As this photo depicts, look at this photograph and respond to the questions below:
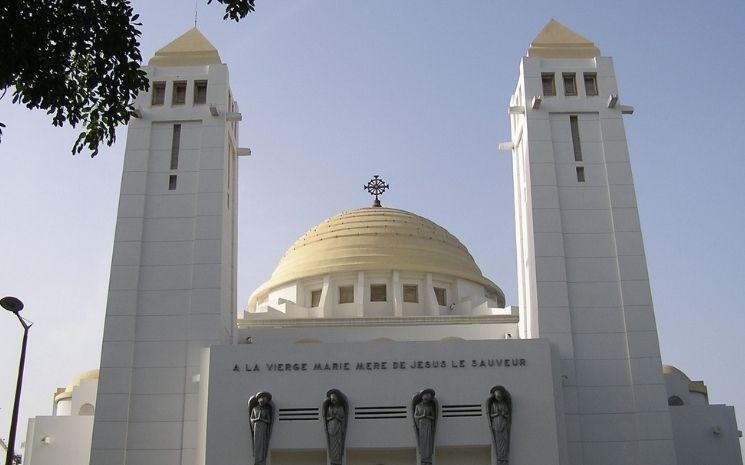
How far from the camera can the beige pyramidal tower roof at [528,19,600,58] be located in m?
33.9

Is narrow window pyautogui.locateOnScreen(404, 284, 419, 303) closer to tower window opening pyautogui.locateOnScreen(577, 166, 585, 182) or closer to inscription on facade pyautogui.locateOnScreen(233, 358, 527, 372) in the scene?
tower window opening pyautogui.locateOnScreen(577, 166, 585, 182)

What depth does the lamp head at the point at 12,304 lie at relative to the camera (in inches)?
659

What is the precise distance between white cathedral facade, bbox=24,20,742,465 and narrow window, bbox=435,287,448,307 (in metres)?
4.84

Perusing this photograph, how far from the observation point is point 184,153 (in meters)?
32.2

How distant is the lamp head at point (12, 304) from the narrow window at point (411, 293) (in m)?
24.8

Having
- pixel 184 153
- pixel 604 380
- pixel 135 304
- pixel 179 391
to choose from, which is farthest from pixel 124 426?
pixel 604 380

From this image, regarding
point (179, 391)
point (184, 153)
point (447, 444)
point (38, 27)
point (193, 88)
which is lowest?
point (447, 444)

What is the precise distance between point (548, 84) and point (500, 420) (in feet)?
42.0

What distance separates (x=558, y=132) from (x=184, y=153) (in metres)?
12.9

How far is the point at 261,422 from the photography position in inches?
1050

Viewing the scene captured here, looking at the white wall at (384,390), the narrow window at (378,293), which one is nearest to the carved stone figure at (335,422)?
the white wall at (384,390)

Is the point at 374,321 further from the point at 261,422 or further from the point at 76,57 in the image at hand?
the point at 76,57

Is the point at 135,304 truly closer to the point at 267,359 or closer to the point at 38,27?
the point at 267,359

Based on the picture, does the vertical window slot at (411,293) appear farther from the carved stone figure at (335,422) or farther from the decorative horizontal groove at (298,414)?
the decorative horizontal groove at (298,414)
